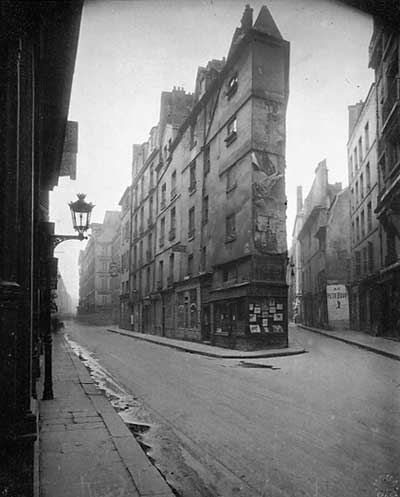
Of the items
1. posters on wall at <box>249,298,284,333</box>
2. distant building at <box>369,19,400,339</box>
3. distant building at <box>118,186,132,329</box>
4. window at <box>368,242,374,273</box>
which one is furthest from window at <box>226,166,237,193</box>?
distant building at <box>118,186,132,329</box>

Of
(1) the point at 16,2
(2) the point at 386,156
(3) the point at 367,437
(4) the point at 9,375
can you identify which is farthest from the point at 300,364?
(2) the point at 386,156

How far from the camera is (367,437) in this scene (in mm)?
5125

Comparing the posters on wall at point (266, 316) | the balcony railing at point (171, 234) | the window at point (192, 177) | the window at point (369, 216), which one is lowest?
the posters on wall at point (266, 316)

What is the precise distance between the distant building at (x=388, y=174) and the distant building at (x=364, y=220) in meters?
1.55

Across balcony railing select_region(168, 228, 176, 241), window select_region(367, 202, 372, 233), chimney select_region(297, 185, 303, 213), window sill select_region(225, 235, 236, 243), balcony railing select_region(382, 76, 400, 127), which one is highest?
chimney select_region(297, 185, 303, 213)

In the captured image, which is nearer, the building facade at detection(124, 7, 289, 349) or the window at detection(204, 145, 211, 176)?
the building facade at detection(124, 7, 289, 349)

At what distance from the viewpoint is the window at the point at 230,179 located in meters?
20.8

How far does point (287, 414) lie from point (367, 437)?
1.40 meters

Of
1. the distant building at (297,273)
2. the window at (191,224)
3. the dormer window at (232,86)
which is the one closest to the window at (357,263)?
the window at (191,224)

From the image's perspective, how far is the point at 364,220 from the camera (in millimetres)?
29688

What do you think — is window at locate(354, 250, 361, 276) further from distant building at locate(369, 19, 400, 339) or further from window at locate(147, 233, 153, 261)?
window at locate(147, 233, 153, 261)

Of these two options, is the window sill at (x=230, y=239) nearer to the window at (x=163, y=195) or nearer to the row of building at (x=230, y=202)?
the row of building at (x=230, y=202)

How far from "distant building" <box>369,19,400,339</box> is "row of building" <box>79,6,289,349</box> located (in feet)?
16.0

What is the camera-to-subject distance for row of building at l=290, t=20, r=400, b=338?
21519mm
